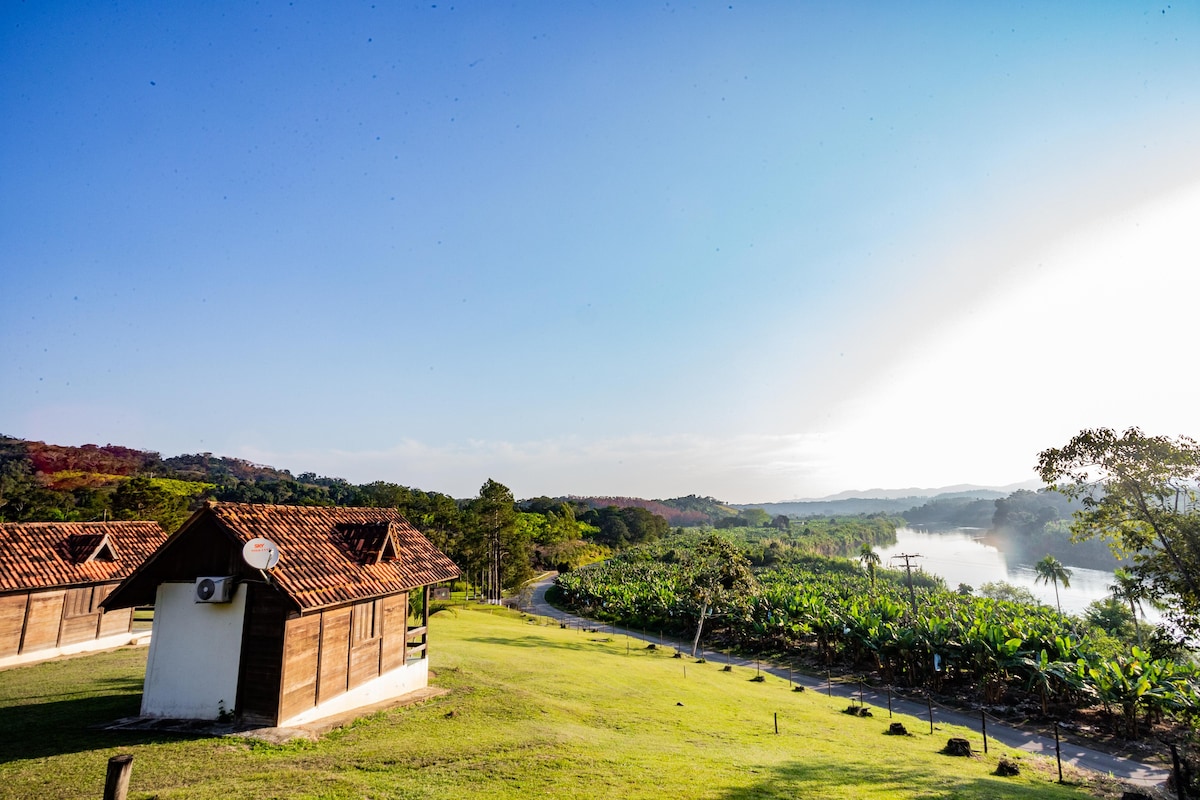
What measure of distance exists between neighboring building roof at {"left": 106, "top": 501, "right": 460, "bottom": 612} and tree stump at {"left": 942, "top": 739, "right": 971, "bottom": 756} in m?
18.6

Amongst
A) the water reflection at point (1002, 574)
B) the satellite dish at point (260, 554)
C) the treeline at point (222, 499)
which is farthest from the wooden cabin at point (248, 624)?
the water reflection at point (1002, 574)

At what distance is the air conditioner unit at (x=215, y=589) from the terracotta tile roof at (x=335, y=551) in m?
1.10

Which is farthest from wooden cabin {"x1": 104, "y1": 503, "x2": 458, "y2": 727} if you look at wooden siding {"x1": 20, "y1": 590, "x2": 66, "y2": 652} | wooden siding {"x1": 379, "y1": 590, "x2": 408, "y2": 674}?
wooden siding {"x1": 20, "y1": 590, "x2": 66, "y2": 652}

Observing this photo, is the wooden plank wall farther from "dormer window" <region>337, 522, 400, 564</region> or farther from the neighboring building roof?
"dormer window" <region>337, 522, 400, 564</region>

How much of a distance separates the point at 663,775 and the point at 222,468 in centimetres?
18053

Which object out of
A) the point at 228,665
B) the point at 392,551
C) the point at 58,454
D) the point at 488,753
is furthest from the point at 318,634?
the point at 58,454

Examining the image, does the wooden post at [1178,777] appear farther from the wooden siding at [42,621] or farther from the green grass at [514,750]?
the wooden siding at [42,621]

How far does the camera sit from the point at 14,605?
21672 millimetres

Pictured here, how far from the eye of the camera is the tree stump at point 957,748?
62.1ft

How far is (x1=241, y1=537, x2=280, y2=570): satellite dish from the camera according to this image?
547 inches

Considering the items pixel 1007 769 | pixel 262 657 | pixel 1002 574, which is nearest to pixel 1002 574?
pixel 1002 574

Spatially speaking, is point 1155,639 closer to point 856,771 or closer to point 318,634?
point 856,771

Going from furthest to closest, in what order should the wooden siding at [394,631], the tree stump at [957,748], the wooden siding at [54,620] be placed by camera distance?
the wooden siding at [54,620], the tree stump at [957,748], the wooden siding at [394,631]

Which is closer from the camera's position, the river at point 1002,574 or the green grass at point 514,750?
the green grass at point 514,750
